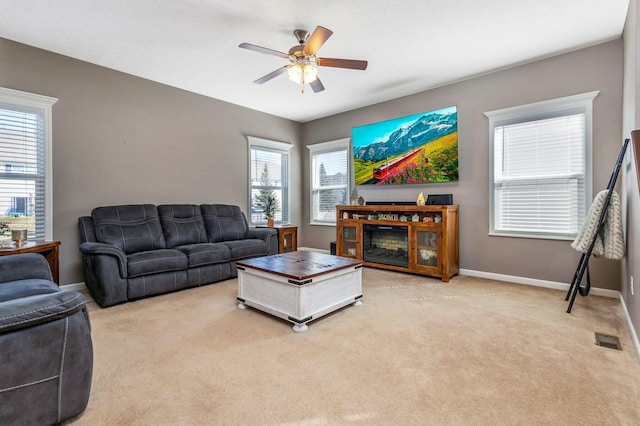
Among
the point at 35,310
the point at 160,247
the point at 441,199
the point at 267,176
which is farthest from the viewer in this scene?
the point at 267,176

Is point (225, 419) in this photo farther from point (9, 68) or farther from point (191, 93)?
point (191, 93)

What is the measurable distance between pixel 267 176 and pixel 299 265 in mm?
3297

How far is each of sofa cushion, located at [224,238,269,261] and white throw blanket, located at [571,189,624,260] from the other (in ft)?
12.4

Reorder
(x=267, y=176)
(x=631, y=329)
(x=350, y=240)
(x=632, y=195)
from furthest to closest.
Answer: (x=267, y=176), (x=350, y=240), (x=632, y=195), (x=631, y=329)

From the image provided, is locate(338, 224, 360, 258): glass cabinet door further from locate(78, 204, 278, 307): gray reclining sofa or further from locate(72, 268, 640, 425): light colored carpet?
locate(72, 268, 640, 425): light colored carpet

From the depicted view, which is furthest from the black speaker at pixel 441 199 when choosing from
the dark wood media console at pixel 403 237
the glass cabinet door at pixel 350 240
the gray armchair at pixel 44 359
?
the gray armchair at pixel 44 359

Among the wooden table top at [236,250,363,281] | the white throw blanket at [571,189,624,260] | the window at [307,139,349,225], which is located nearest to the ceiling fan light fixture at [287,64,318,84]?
the wooden table top at [236,250,363,281]

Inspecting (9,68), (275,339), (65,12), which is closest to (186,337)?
(275,339)

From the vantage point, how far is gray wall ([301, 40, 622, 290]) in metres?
3.35

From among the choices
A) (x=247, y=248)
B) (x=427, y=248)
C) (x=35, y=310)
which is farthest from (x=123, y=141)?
(x=427, y=248)

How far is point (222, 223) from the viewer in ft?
15.5

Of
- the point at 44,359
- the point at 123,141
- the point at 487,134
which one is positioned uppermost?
the point at 487,134

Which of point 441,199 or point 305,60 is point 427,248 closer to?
point 441,199

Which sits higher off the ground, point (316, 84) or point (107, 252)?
point (316, 84)
